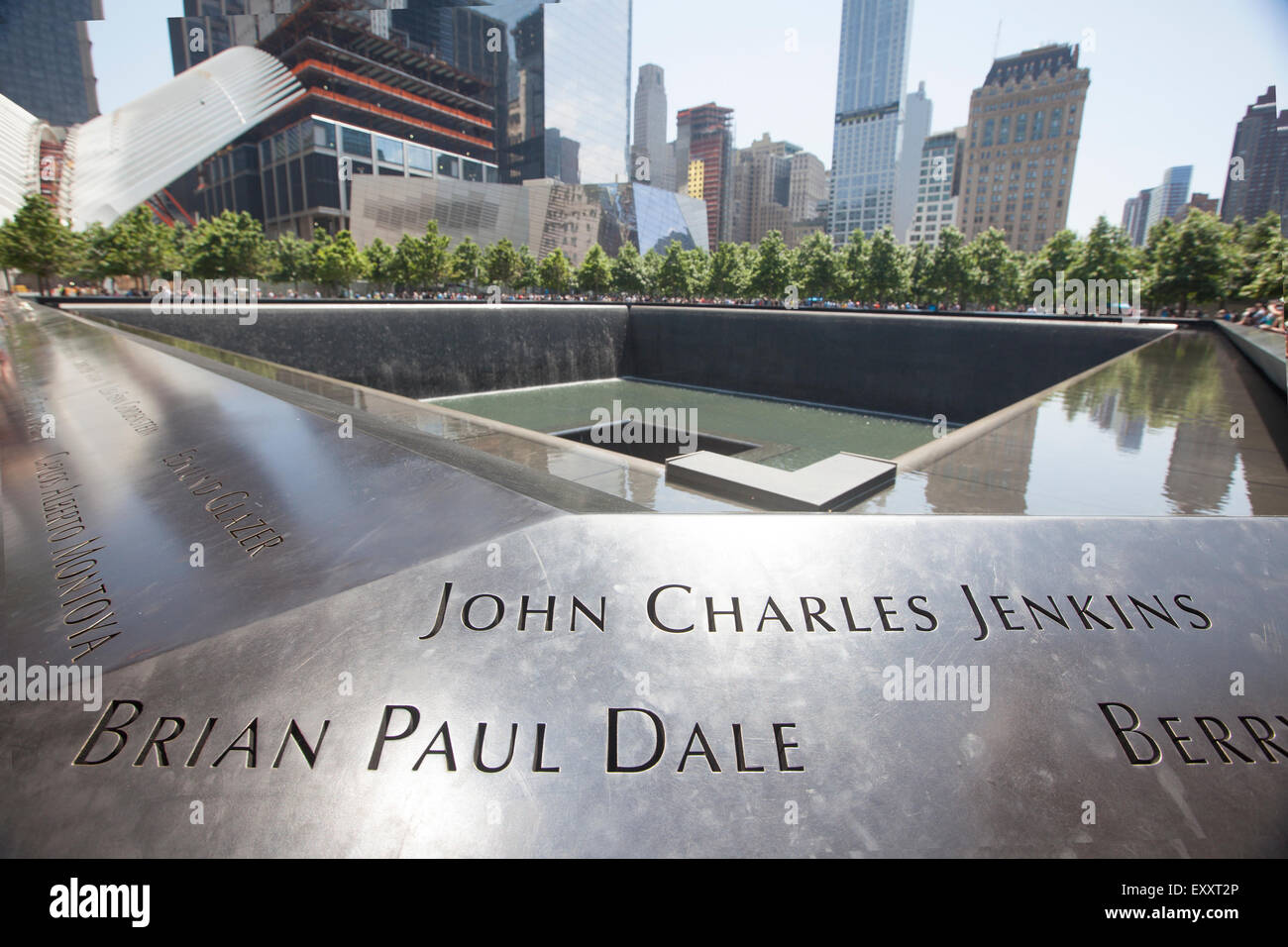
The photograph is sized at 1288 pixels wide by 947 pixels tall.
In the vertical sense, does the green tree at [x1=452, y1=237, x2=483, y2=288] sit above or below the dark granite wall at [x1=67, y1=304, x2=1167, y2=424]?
above

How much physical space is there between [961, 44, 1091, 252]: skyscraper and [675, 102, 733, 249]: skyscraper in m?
57.0

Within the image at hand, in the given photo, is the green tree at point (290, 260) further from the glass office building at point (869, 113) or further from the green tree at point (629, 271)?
the glass office building at point (869, 113)

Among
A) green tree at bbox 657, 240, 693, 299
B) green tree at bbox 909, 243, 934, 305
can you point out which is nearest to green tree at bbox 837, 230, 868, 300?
green tree at bbox 909, 243, 934, 305

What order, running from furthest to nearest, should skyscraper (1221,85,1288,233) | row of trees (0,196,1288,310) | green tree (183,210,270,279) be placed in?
green tree (183,210,270,279) < row of trees (0,196,1288,310) < skyscraper (1221,85,1288,233)

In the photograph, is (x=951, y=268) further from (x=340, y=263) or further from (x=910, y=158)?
Result: (x=910, y=158)

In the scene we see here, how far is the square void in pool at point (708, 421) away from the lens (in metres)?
11.5

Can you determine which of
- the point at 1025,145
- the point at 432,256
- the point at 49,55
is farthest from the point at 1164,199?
the point at 49,55

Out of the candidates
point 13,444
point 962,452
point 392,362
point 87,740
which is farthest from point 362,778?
point 392,362

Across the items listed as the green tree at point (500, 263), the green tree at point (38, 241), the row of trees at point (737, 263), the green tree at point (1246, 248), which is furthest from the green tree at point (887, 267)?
the green tree at point (38, 241)

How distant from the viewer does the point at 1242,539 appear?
7.18 ft

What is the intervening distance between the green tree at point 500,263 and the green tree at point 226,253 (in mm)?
13766

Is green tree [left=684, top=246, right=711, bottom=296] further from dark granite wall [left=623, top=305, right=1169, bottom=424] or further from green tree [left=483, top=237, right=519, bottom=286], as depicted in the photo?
dark granite wall [left=623, top=305, right=1169, bottom=424]

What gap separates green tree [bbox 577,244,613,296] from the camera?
45.3 metres

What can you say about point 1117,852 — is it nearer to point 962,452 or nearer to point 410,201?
point 962,452
